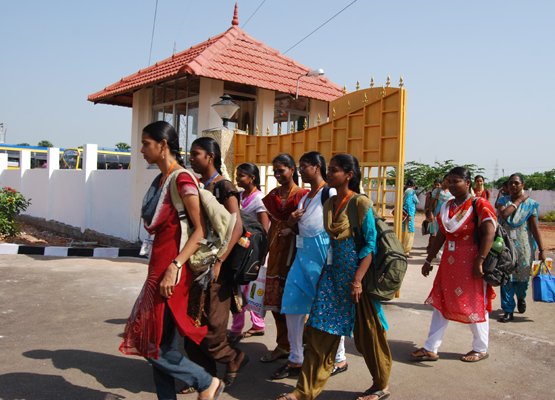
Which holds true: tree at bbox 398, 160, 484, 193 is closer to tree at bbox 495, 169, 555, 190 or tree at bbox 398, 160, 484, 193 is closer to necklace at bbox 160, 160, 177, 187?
tree at bbox 495, 169, 555, 190

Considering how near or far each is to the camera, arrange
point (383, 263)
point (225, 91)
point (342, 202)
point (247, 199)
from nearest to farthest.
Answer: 1. point (383, 263)
2. point (342, 202)
3. point (247, 199)
4. point (225, 91)

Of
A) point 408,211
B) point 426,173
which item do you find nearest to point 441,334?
point 408,211

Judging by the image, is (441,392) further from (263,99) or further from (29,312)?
(263,99)

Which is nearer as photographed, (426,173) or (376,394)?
(376,394)

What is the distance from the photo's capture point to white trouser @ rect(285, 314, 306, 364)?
13.1ft

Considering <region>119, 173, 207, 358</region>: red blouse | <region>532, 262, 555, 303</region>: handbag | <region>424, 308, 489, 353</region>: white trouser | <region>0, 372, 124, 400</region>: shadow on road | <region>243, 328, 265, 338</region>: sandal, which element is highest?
<region>119, 173, 207, 358</region>: red blouse

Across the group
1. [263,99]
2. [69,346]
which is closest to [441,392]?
[69,346]

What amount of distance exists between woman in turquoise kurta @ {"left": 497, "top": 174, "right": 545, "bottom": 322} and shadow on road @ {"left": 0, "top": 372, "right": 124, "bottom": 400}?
14.3ft

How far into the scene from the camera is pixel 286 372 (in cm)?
404

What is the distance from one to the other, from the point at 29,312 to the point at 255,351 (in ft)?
9.13

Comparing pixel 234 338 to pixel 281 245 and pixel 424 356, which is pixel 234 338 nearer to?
pixel 281 245

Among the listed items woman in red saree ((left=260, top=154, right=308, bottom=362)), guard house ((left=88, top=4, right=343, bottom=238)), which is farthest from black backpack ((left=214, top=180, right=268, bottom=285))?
guard house ((left=88, top=4, right=343, bottom=238))

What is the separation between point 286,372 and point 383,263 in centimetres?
123

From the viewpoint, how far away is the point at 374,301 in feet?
11.7
